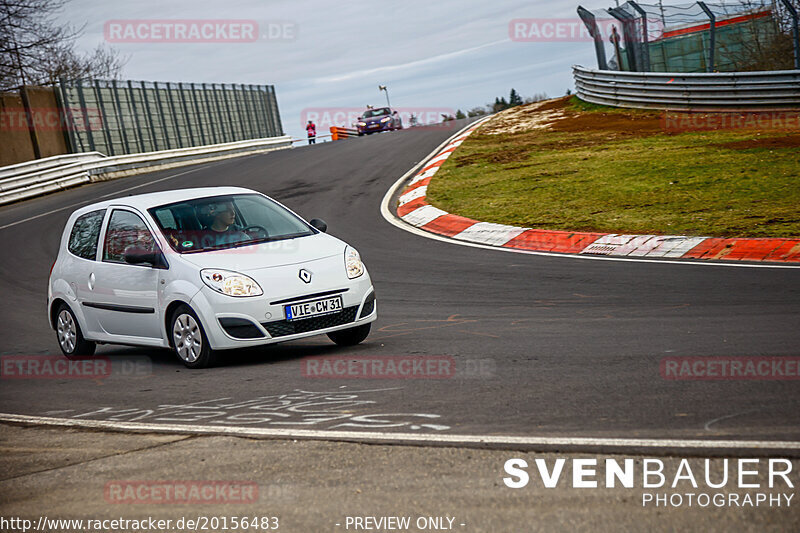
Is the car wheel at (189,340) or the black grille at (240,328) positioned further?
the car wheel at (189,340)

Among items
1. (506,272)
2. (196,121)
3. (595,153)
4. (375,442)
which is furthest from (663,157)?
(196,121)

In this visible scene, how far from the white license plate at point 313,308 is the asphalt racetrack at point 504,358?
1.35 ft

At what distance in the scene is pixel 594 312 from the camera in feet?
27.5

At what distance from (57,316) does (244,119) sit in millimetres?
41831

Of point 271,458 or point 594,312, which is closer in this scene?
point 271,458

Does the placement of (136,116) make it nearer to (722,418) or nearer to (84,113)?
(84,113)

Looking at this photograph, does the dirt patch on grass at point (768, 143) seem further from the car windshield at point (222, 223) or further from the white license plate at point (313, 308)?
the white license plate at point (313, 308)

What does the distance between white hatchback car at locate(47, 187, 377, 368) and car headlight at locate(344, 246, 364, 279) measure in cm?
1

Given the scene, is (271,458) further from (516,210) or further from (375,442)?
(516,210)

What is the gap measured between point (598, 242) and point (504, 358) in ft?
19.6

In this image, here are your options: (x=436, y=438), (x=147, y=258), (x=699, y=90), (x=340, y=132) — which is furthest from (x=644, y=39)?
(x=340, y=132)

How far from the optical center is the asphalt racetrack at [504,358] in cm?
495

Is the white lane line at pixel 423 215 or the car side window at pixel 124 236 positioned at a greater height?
the car side window at pixel 124 236

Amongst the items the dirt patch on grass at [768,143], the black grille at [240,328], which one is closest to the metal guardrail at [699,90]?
the dirt patch on grass at [768,143]
